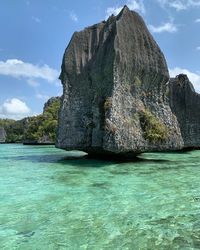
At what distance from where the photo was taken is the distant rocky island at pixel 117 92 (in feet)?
53.6

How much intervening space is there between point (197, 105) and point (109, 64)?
53.4 ft

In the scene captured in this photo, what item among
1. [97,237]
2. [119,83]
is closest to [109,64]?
[119,83]

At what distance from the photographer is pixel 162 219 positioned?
6.02m

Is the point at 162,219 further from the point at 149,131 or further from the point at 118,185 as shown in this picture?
the point at 149,131

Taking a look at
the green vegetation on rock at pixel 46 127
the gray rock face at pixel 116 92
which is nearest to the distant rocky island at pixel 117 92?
the gray rock face at pixel 116 92

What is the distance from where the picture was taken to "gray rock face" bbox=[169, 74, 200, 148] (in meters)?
30.6

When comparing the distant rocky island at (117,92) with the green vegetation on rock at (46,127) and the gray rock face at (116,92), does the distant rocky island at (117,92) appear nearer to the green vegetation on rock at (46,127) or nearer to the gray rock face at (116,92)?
the gray rock face at (116,92)

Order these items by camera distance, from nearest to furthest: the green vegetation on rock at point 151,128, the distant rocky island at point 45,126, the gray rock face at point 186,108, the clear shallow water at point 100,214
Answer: the clear shallow water at point 100,214 → the green vegetation on rock at point 151,128 → the gray rock face at point 186,108 → the distant rocky island at point 45,126

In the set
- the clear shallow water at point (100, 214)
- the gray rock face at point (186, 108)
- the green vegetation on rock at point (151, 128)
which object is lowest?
the clear shallow water at point (100, 214)

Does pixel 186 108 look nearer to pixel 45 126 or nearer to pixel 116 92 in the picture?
pixel 116 92

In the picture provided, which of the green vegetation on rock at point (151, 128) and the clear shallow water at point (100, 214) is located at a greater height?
the green vegetation on rock at point (151, 128)

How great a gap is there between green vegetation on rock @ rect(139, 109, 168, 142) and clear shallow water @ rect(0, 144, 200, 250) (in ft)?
21.0

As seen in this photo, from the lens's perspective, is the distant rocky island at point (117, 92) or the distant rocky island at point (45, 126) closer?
the distant rocky island at point (117, 92)

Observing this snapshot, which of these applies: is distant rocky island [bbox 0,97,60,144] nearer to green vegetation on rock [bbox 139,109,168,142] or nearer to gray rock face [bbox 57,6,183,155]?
gray rock face [bbox 57,6,183,155]
